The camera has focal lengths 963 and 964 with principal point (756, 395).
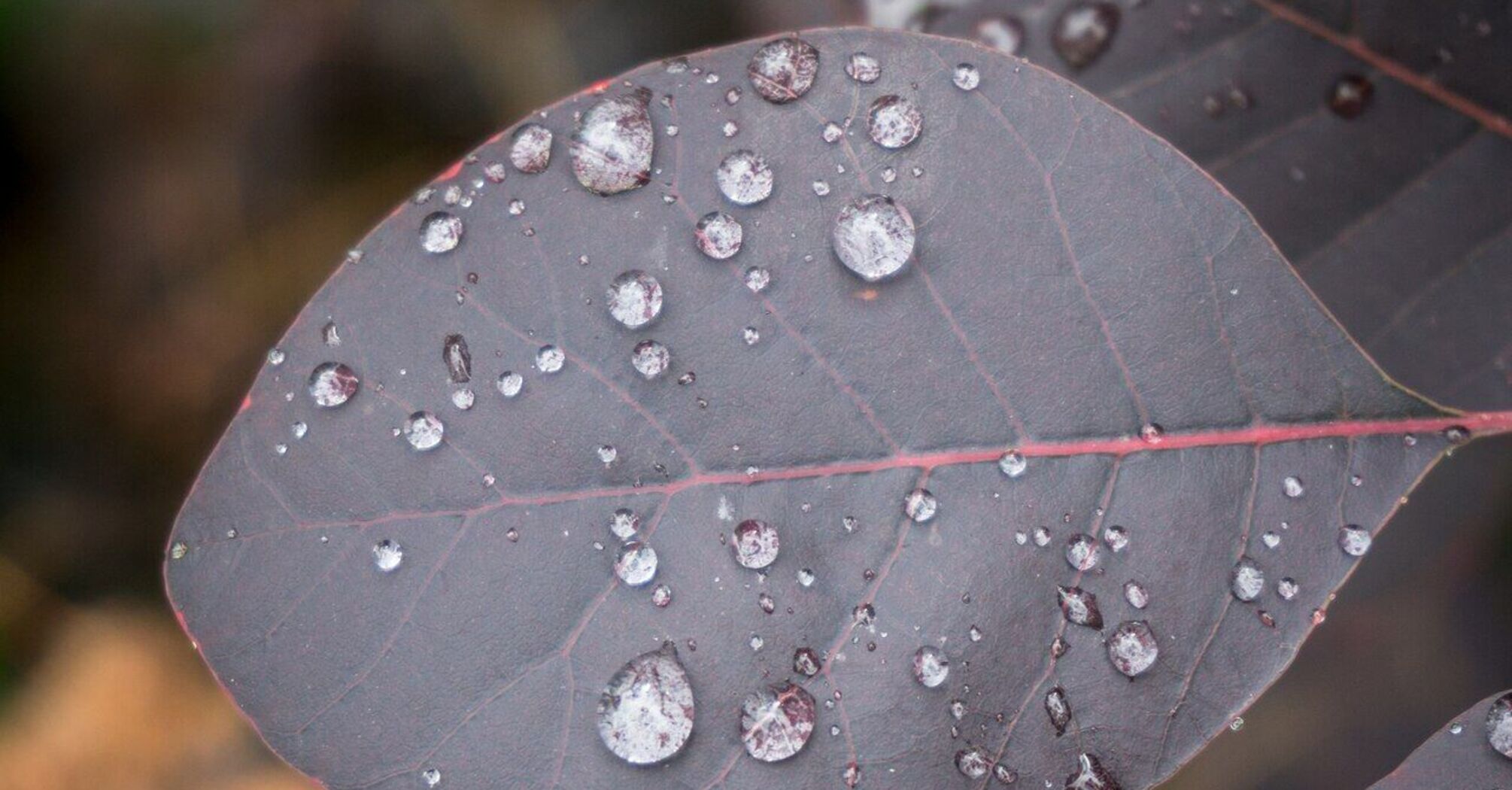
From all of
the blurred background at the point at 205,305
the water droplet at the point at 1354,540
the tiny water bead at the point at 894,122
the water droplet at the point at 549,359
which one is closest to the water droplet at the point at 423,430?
the water droplet at the point at 549,359

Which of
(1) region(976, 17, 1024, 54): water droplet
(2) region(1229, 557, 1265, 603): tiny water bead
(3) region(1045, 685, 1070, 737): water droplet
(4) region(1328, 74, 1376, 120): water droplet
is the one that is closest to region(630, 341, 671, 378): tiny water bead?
(3) region(1045, 685, 1070, 737): water droplet

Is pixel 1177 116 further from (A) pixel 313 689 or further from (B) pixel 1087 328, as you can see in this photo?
(A) pixel 313 689

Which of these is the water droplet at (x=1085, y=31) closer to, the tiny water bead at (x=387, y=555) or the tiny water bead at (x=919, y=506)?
the tiny water bead at (x=919, y=506)

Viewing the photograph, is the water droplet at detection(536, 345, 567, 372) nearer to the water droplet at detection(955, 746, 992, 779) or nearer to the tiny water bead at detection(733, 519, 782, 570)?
the tiny water bead at detection(733, 519, 782, 570)

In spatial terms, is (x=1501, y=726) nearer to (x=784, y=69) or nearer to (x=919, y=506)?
(x=919, y=506)

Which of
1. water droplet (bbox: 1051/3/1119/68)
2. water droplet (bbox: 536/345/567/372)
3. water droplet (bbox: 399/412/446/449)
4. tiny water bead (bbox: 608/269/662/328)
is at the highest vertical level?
water droplet (bbox: 1051/3/1119/68)

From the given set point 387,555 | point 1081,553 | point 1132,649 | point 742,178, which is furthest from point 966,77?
point 387,555
